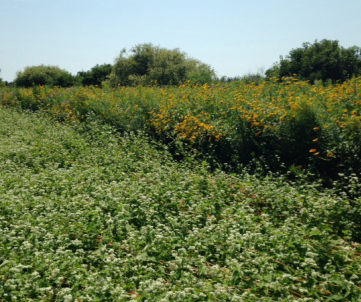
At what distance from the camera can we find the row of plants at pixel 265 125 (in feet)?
19.7

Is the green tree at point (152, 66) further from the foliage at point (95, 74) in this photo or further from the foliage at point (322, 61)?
the foliage at point (95, 74)

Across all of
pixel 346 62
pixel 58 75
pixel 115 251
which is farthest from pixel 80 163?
pixel 58 75

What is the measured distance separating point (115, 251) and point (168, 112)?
4.84 metres

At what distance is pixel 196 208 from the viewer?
188 inches

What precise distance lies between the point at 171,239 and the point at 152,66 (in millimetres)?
20157

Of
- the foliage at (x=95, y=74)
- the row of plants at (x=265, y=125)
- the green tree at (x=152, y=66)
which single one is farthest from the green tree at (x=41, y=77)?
the row of plants at (x=265, y=125)

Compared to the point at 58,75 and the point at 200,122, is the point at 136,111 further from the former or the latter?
the point at 58,75

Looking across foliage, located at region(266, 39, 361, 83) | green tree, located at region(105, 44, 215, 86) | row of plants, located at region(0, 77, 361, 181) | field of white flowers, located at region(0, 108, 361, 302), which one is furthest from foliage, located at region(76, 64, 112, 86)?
field of white flowers, located at region(0, 108, 361, 302)

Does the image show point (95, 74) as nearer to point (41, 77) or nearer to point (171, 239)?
point (41, 77)

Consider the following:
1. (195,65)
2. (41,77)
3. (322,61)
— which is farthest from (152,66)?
(41,77)

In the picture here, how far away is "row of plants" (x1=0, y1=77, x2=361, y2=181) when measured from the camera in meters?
6.00

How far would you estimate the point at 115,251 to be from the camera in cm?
410

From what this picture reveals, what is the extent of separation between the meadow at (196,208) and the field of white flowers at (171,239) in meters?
0.02

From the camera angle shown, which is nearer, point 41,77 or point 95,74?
point 95,74
